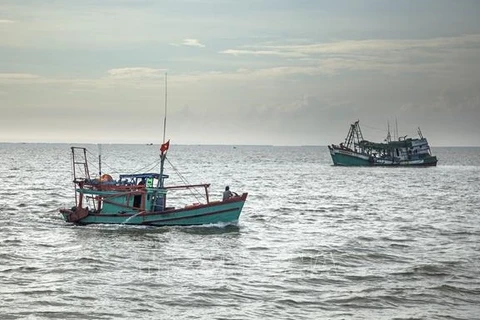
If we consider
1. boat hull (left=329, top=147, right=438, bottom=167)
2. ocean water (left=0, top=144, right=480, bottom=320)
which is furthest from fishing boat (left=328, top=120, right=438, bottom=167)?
ocean water (left=0, top=144, right=480, bottom=320)

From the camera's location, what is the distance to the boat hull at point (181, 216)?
34.2 meters

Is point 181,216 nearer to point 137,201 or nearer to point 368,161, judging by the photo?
point 137,201

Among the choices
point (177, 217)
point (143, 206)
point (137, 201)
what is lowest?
point (177, 217)

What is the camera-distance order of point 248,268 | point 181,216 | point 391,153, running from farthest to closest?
1. point 391,153
2. point 181,216
3. point 248,268

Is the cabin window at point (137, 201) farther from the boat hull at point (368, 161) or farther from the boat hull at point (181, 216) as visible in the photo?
the boat hull at point (368, 161)

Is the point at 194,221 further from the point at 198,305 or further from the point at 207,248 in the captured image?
the point at 198,305

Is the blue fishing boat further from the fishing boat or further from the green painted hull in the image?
the fishing boat

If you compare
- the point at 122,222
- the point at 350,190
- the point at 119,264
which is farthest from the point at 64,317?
the point at 350,190

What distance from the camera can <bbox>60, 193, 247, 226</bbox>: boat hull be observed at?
34.2 meters

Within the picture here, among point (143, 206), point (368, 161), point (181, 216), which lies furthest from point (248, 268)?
point (368, 161)

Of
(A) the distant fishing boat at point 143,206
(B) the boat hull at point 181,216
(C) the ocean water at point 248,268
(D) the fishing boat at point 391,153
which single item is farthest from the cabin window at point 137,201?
(D) the fishing boat at point 391,153

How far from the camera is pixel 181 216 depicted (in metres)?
34.4

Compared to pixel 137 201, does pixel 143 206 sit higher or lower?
lower

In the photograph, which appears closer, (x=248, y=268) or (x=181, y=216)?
(x=248, y=268)
